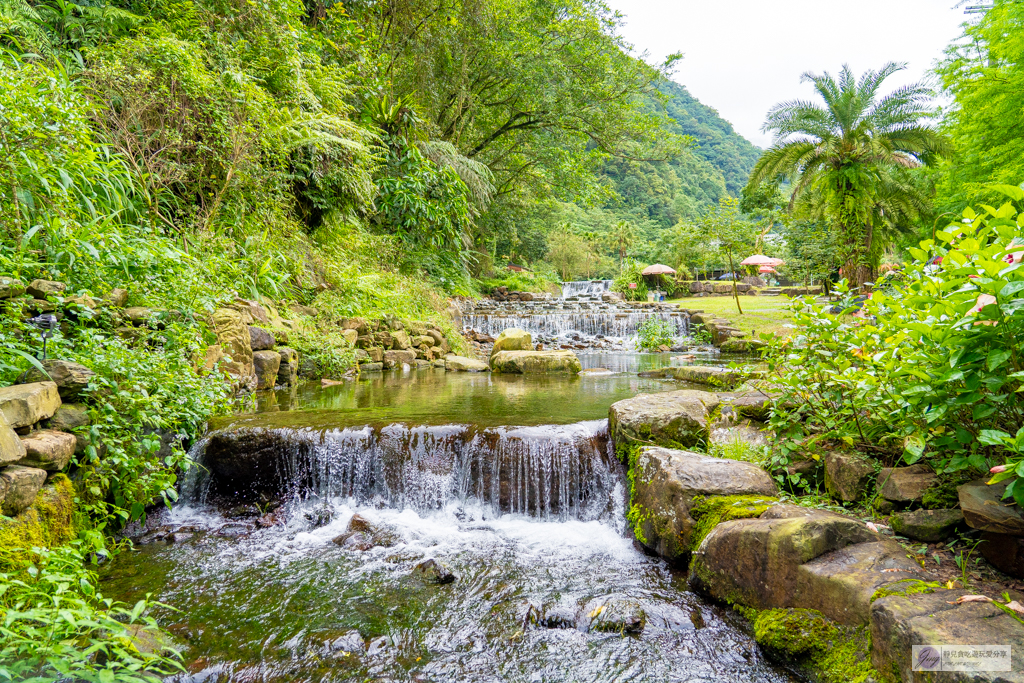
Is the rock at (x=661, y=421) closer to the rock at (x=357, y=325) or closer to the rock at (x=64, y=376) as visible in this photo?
Result: the rock at (x=64, y=376)

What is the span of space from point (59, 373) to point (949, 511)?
4704 millimetres

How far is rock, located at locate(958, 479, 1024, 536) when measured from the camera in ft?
6.20

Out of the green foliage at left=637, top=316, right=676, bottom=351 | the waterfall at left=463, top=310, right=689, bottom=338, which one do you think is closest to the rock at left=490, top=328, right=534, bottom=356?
the waterfall at left=463, top=310, right=689, bottom=338

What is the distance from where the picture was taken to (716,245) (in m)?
19.2

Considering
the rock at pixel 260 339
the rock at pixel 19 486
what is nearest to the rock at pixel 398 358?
the rock at pixel 260 339

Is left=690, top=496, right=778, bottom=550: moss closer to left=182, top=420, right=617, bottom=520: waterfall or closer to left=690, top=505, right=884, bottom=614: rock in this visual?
left=690, top=505, right=884, bottom=614: rock

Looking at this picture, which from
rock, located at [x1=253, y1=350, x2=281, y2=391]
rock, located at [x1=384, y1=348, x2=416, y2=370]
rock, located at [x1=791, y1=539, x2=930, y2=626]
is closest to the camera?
rock, located at [x1=791, y1=539, x2=930, y2=626]

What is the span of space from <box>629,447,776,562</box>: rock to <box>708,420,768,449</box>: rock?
0.53 metres

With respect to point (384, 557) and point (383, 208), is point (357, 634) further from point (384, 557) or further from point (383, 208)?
point (383, 208)

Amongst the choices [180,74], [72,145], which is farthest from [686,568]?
[180,74]

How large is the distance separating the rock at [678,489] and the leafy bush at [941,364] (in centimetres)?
40

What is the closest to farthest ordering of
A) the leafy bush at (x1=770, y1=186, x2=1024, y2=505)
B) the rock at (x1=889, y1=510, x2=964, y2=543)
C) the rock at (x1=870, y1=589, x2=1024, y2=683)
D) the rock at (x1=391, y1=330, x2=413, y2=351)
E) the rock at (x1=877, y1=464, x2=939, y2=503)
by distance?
the rock at (x1=870, y1=589, x2=1024, y2=683)
the leafy bush at (x1=770, y1=186, x2=1024, y2=505)
the rock at (x1=889, y1=510, x2=964, y2=543)
the rock at (x1=877, y1=464, x2=939, y2=503)
the rock at (x1=391, y1=330, x2=413, y2=351)

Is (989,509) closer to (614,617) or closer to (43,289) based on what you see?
(614,617)

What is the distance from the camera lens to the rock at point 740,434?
12.1 feet
